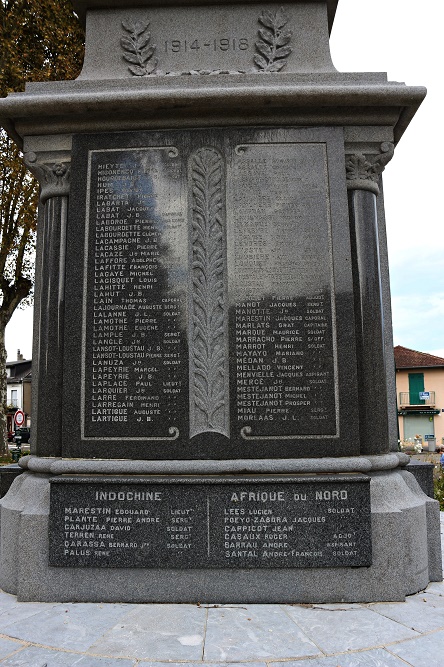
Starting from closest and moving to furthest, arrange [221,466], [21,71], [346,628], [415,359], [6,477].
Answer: [346,628] < [221,466] < [6,477] < [21,71] < [415,359]

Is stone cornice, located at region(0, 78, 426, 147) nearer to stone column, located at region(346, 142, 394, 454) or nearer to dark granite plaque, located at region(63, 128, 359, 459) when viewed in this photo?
dark granite plaque, located at region(63, 128, 359, 459)

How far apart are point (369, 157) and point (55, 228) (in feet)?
12.8

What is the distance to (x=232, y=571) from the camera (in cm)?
525

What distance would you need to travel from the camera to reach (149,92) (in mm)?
5945

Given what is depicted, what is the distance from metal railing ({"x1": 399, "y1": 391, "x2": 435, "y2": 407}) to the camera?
5391 centimetres

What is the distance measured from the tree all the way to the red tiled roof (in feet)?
142

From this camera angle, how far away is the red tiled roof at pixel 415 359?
55303 mm

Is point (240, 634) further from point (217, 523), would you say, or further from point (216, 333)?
point (216, 333)

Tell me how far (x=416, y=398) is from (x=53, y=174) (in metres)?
54.2

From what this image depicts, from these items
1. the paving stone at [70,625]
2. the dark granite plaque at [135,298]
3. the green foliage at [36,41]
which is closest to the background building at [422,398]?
the green foliage at [36,41]

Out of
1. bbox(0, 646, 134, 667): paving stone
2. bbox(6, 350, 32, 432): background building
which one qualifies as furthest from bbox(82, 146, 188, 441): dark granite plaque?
bbox(6, 350, 32, 432): background building

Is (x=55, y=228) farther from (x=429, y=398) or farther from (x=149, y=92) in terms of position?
(x=429, y=398)

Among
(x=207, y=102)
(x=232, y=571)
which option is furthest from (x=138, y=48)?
(x=232, y=571)

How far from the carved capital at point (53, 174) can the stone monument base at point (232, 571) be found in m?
3.24
